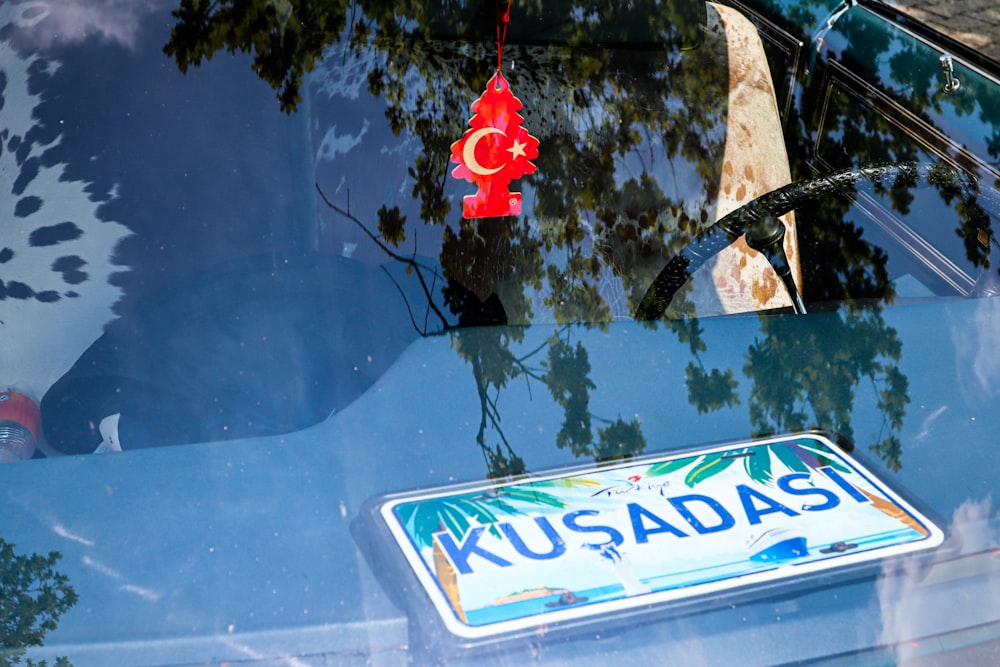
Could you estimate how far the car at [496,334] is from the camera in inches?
27.6

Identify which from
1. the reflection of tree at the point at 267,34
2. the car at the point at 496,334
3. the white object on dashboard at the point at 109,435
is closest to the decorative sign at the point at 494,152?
the car at the point at 496,334

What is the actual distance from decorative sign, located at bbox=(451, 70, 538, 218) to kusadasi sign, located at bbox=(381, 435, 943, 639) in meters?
0.35

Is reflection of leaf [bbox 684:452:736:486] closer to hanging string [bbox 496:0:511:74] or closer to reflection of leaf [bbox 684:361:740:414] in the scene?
reflection of leaf [bbox 684:361:740:414]

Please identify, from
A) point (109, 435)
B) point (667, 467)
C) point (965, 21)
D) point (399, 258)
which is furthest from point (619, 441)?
point (965, 21)

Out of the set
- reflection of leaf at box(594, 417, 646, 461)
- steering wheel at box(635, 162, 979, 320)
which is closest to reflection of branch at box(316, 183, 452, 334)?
reflection of leaf at box(594, 417, 646, 461)

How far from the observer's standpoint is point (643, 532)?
76cm

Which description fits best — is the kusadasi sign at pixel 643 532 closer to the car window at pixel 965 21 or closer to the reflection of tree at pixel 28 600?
the reflection of tree at pixel 28 600

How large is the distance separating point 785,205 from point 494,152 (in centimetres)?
39

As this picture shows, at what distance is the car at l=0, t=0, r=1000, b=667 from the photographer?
701mm

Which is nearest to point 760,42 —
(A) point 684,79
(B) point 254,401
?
(A) point 684,79

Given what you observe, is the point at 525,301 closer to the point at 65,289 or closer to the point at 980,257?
the point at 65,289

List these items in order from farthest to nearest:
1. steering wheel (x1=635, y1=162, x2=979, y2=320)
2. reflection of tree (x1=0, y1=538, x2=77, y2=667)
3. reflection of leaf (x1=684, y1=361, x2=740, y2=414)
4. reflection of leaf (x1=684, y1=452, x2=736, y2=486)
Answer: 1. steering wheel (x1=635, y1=162, x2=979, y2=320)
2. reflection of leaf (x1=684, y1=361, x2=740, y2=414)
3. reflection of leaf (x1=684, y1=452, x2=736, y2=486)
4. reflection of tree (x1=0, y1=538, x2=77, y2=667)

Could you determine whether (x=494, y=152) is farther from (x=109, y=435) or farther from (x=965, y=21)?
(x=965, y=21)

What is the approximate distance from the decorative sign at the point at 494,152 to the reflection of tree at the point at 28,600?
0.54m
